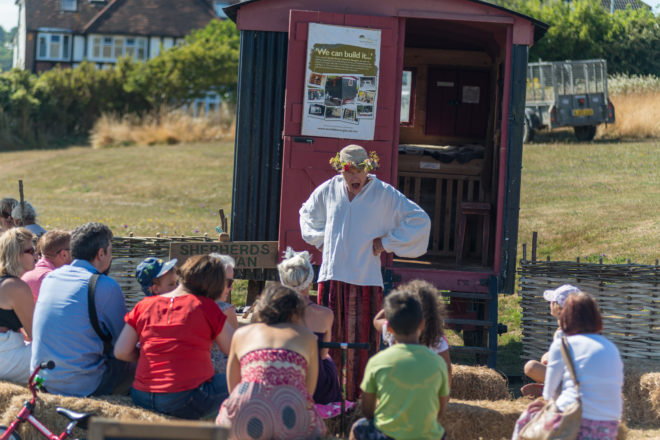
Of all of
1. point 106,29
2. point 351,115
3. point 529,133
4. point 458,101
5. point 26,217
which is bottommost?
point 26,217

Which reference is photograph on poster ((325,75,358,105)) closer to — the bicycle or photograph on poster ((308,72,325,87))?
photograph on poster ((308,72,325,87))

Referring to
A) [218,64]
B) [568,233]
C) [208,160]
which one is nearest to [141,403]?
[568,233]

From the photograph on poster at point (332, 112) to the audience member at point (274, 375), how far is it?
338 cm

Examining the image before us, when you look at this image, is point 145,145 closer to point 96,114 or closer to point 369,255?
point 96,114

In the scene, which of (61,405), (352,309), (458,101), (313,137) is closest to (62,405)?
(61,405)

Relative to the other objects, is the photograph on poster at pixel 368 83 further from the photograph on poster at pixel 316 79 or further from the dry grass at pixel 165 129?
the dry grass at pixel 165 129

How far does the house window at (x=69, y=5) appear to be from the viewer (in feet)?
173

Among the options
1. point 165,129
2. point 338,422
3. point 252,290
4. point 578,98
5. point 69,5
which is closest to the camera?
point 338,422

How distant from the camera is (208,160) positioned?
1013 inches

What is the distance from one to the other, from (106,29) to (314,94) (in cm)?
4542

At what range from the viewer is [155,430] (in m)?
3.20

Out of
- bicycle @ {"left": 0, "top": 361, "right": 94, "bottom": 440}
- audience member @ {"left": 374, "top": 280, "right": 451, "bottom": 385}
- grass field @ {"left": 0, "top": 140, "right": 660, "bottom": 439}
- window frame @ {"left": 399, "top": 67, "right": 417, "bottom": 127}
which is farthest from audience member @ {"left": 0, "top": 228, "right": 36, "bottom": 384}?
window frame @ {"left": 399, "top": 67, "right": 417, "bottom": 127}

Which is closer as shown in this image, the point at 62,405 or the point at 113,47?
the point at 62,405

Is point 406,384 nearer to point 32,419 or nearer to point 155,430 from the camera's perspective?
point 155,430
